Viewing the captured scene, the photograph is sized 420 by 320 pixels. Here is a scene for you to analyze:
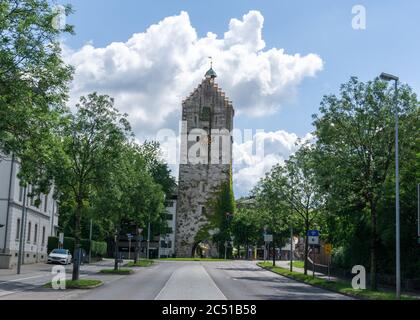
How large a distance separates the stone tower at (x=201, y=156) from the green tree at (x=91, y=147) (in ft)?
230

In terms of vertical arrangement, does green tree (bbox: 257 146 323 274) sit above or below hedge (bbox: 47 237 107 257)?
above

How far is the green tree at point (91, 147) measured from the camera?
29109mm

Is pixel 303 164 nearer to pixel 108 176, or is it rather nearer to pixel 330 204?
pixel 330 204

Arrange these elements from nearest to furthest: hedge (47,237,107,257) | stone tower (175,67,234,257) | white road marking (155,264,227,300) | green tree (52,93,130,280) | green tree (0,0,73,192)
Result: green tree (0,0,73,192) → white road marking (155,264,227,300) → green tree (52,93,130,280) → hedge (47,237,107,257) → stone tower (175,67,234,257)

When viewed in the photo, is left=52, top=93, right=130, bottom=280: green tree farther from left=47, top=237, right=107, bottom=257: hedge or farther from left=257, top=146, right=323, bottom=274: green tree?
left=47, top=237, right=107, bottom=257: hedge

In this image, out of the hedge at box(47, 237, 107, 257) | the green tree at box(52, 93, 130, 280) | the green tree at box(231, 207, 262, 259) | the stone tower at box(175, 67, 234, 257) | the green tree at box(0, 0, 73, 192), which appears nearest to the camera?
the green tree at box(0, 0, 73, 192)

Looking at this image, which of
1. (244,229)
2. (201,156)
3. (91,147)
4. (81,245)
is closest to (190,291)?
A: (91,147)

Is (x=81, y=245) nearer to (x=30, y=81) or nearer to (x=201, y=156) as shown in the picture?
(x=201, y=156)

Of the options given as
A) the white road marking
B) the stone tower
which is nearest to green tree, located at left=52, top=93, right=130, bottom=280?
the white road marking

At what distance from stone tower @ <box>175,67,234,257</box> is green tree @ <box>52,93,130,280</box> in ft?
230

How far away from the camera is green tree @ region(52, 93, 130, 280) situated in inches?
1146

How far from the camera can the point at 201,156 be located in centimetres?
10250
